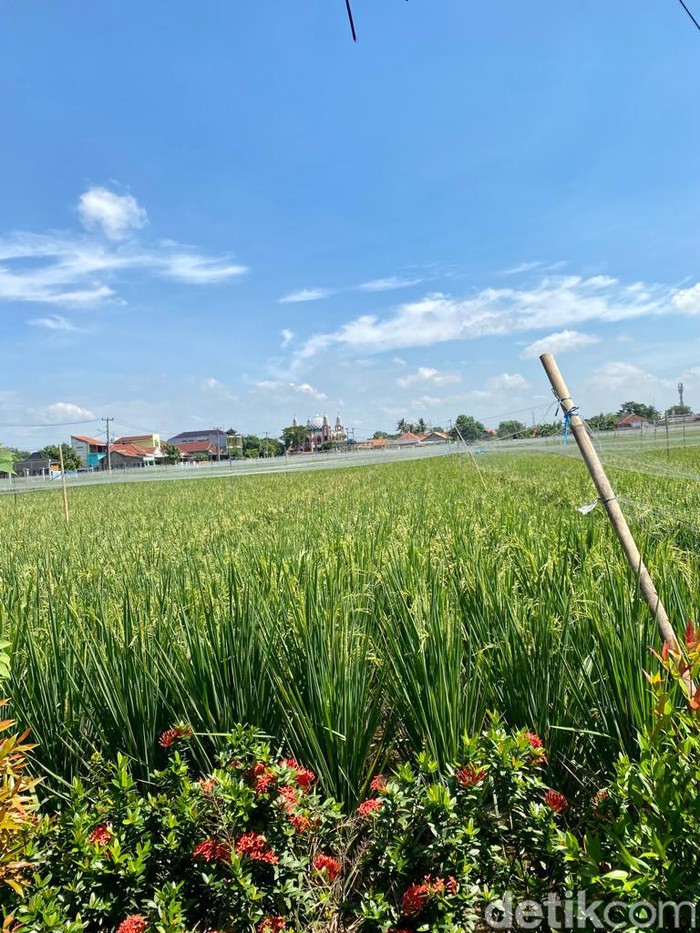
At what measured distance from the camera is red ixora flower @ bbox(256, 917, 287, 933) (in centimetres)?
113

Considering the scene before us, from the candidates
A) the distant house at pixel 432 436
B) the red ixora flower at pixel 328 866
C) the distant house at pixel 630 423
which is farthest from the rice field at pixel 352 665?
the distant house at pixel 432 436

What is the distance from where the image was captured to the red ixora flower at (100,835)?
48.4 inches

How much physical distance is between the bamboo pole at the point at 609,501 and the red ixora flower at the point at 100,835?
149 cm

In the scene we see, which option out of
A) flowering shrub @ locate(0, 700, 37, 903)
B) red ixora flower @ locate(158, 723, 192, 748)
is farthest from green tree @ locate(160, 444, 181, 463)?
flowering shrub @ locate(0, 700, 37, 903)

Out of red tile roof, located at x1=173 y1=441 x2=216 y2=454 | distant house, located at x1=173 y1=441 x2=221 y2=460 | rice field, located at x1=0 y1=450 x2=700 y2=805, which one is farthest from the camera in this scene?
red tile roof, located at x1=173 y1=441 x2=216 y2=454

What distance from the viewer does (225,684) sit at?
68.0 inches

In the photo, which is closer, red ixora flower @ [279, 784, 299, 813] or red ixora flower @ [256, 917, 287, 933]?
red ixora flower @ [256, 917, 287, 933]

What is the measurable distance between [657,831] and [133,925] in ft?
3.35

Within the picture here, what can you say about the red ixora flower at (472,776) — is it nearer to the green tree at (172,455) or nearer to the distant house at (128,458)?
the green tree at (172,455)

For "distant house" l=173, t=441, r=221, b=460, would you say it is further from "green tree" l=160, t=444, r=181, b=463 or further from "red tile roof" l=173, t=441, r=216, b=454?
"green tree" l=160, t=444, r=181, b=463

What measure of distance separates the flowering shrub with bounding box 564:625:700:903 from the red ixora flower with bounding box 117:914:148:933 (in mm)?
848

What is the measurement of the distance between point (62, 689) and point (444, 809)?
4.17 feet

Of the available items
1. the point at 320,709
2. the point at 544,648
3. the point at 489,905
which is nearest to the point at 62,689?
the point at 320,709

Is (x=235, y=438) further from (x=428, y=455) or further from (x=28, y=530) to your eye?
(x=28, y=530)
